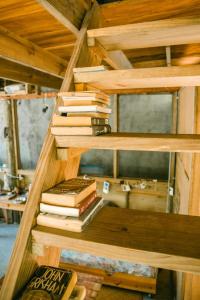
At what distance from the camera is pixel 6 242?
5.29m

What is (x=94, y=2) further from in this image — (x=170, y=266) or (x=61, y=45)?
(x=170, y=266)

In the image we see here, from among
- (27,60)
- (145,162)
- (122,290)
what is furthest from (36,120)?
(122,290)

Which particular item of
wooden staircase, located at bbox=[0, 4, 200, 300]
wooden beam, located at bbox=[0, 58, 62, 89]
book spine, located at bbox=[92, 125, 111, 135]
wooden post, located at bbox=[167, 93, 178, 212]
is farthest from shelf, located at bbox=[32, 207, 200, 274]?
wooden post, located at bbox=[167, 93, 178, 212]

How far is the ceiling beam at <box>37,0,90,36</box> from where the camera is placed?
3.88ft

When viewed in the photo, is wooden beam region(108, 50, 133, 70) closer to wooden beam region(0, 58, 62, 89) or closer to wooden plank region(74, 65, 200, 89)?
wooden plank region(74, 65, 200, 89)

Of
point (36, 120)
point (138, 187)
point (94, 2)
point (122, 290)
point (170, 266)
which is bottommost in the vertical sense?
point (122, 290)

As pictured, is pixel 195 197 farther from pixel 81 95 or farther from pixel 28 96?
pixel 28 96

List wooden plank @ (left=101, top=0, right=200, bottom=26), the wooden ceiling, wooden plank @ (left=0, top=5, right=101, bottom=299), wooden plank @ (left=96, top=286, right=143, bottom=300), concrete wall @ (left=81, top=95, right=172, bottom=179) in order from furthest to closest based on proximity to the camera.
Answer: concrete wall @ (left=81, top=95, right=172, bottom=179)
wooden plank @ (left=96, top=286, right=143, bottom=300)
wooden plank @ (left=101, top=0, right=200, bottom=26)
the wooden ceiling
wooden plank @ (left=0, top=5, right=101, bottom=299)

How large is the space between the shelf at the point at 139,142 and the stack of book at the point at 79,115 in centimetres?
3

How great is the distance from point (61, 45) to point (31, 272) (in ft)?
6.91

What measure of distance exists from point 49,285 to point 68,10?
1.38 metres

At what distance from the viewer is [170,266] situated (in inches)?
31.0

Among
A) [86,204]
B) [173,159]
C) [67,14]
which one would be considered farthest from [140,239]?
[173,159]

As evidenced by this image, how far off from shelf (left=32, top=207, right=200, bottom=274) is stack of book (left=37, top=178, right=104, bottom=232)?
0.09ft
